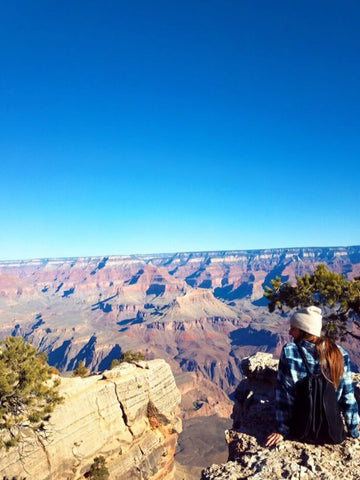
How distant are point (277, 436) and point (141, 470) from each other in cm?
2594

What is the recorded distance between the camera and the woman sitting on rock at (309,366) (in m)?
4.83

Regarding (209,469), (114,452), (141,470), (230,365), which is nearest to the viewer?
(209,469)

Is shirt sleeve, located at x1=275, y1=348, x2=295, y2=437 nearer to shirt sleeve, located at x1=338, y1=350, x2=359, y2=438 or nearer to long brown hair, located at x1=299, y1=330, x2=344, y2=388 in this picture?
long brown hair, located at x1=299, y1=330, x2=344, y2=388

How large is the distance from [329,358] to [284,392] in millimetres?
1034

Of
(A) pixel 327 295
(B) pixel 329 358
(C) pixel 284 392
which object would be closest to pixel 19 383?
(C) pixel 284 392

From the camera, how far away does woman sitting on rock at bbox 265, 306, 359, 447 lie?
4.83 metres

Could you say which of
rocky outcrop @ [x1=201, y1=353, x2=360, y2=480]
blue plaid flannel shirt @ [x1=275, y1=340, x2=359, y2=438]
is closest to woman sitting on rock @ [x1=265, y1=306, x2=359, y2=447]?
blue plaid flannel shirt @ [x1=275, y1=340, x2=359, y2=438]

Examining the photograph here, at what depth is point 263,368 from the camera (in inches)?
754

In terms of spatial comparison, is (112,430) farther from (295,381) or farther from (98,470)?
(295,381)

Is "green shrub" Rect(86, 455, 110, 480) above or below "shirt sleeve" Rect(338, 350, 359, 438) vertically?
below

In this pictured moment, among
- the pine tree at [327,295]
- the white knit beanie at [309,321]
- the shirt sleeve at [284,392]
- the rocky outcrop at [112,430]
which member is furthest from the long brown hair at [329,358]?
the rocky outcrop at [112,430]

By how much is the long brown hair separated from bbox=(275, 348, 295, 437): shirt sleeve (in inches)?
21.7

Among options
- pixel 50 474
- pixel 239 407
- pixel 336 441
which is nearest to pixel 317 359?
pixel 336 441

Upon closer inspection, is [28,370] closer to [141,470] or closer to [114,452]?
[114,452]
